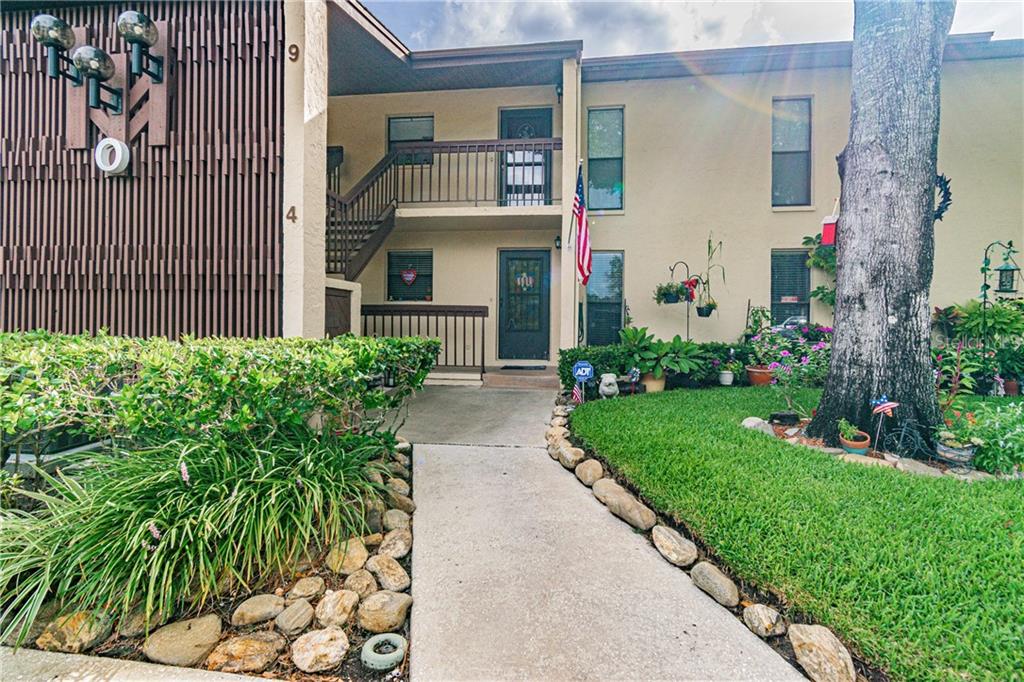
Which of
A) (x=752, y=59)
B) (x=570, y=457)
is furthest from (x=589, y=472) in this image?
(x=752, y=59)

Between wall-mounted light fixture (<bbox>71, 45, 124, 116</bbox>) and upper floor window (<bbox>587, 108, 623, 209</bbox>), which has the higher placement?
upper floor window (<bbox>587, 108, 623, 209</bbox>)

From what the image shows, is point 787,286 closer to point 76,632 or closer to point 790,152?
point 790,152

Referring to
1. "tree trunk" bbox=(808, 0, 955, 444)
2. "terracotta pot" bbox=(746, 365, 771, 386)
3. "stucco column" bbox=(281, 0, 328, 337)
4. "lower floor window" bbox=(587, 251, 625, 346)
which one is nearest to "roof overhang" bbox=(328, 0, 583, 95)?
"stucco column" bbox=(281, 0, 328, 337)

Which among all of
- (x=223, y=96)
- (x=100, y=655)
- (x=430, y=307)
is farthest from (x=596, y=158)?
(x=100, y=655)

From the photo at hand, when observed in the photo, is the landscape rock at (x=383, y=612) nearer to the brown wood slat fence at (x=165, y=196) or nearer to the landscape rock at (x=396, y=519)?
the landscape rock at (x=396, y=519)

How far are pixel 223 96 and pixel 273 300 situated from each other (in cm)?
203

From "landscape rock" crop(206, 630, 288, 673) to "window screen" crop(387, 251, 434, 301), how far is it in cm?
742

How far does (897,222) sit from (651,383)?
3398 mm

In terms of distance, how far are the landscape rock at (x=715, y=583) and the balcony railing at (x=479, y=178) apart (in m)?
7.24

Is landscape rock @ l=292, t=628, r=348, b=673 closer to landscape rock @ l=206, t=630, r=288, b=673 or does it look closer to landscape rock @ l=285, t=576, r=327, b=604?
landscape rock @ l=206, t=630, r=288, b=673

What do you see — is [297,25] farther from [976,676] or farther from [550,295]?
[976,676]

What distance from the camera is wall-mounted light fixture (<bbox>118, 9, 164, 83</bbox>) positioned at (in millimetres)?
4309

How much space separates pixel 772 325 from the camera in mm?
8258

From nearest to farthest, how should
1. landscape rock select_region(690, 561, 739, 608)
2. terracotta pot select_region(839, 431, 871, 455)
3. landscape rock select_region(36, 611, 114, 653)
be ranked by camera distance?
landscape rock select_region(36, 611, 114, 653) < landscape rock select_region(690, 561, 739, 608) < terracotta pot select_region(839, 431, 871, 455)
